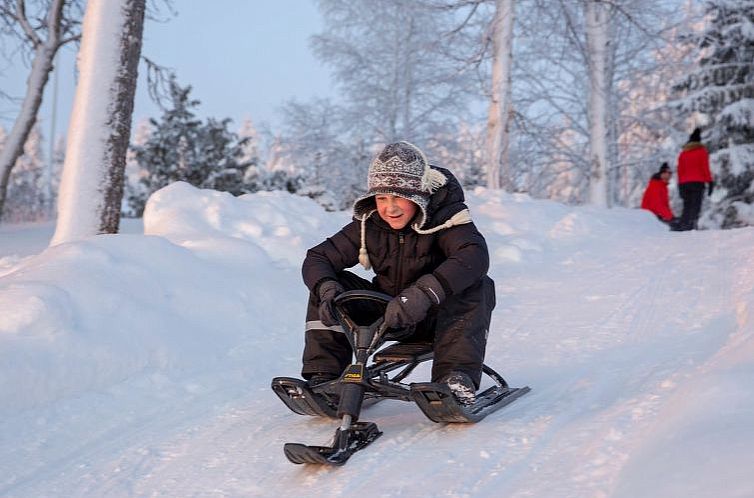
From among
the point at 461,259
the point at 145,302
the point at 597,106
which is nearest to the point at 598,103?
the point at 597,106

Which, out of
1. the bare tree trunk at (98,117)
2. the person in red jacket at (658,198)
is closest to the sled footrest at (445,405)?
the bare tree trunk at (98,117)

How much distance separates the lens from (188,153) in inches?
626

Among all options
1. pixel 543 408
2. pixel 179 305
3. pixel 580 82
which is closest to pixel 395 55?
pixel 580 82

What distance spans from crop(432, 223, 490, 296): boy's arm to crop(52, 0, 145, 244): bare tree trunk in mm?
4705

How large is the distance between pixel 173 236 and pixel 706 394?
5607 mm

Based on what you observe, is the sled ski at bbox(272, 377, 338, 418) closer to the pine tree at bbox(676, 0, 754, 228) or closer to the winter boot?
the winter boot

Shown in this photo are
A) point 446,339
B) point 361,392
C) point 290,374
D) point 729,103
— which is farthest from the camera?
point 729,103

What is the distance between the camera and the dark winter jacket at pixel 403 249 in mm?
3729

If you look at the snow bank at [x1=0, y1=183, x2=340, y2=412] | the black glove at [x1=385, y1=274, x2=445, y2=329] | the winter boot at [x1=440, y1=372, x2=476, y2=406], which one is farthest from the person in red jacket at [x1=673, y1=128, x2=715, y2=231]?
the black glove at [x1=385, y1=274, x2=445, y2=329]

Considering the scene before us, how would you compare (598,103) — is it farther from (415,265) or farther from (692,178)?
(415,265)

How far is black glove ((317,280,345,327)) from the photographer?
353cm

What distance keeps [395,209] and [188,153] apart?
42.2ft

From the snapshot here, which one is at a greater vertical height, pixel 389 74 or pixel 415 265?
pixel 389 74

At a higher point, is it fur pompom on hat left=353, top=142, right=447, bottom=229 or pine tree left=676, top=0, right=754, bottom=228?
pine tree left=676, top=0, right=754, bottom=228
